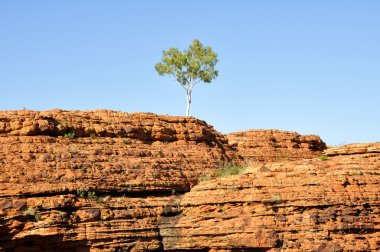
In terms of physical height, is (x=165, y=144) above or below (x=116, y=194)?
above

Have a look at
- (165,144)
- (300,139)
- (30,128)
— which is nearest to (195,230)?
(165,144)

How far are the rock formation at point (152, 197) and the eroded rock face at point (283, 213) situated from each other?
3 cm

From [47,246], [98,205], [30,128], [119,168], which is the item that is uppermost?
[30,128]

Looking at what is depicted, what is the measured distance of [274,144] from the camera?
29.1 metres

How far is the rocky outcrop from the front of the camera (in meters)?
28.1

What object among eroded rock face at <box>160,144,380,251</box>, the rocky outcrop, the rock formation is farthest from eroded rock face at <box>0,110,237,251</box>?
the rocky outcrop

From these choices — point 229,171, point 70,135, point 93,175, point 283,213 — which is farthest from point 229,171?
point 70,135

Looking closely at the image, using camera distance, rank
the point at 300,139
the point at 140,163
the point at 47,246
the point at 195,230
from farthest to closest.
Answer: the point at 300,139, the point at 140,163, the point at 195,230, the point at 47,246

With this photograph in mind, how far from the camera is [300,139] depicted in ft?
98.3

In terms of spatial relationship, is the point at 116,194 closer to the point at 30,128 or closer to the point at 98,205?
the point at 98,205

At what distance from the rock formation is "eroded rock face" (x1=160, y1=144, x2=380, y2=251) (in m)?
0.03

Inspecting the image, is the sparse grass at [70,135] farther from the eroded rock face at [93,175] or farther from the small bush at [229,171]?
the small bush at [229,171]

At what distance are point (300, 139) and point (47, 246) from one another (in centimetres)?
1628

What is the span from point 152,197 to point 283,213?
4363 millimetres
